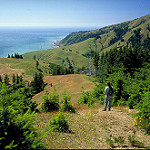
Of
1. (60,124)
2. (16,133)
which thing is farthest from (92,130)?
(16,133)

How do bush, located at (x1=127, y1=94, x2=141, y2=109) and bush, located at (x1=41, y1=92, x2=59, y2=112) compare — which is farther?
bush, located at (x1=127, y1=94, x2=141, y2=109)

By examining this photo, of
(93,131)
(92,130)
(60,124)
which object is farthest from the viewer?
(92,130)

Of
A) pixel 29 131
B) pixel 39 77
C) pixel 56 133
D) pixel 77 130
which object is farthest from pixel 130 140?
pixel 39 77

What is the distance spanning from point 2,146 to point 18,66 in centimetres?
13043

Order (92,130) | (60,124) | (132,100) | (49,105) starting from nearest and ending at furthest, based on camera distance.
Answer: (60,124) < (92,130) < (132,100) < (49,105)

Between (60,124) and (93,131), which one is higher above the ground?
(60,124)

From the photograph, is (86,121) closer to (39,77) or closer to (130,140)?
(130,140)

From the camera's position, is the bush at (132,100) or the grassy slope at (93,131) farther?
the bush at (132,100)

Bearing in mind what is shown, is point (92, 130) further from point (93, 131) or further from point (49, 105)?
point (49, 105)

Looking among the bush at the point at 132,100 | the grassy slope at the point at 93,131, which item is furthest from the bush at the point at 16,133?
the bush at the point at 132,100

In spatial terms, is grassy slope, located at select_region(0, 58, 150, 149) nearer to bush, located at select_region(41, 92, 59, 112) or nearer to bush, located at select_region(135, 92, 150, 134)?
bush, located at select_region(135, 92, 150, 134)

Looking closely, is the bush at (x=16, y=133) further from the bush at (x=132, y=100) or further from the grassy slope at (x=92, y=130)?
the bush at (x=132, y=100)

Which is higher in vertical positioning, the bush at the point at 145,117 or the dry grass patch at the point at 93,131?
the bush at the point at 145,117

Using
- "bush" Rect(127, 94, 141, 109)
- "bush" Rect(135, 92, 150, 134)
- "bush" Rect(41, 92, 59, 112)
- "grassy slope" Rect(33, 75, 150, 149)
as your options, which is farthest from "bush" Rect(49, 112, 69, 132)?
"bush" Rect(127, 94, 141, 109)
